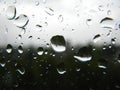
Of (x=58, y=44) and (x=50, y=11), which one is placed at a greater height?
(x=50, y=11)

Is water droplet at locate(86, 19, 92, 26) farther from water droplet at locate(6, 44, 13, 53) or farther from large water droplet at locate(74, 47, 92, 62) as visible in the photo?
water droplet at locate(6, 44, 13, 53)

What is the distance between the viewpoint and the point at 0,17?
52.1 inches

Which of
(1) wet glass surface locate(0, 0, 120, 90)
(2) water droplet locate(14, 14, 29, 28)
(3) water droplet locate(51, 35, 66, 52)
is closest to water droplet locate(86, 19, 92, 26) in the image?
(1) wet glass surface locate(0, 0, 120, 90)

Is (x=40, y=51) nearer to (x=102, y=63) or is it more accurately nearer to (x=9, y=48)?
(x=9, y=48)

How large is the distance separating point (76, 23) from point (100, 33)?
0.10 metres

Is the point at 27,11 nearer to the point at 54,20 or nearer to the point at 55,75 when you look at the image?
the point at 54,20

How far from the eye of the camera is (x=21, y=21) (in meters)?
1.29

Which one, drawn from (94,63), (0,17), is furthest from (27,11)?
(94,63)

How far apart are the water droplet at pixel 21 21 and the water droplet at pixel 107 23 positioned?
281mm

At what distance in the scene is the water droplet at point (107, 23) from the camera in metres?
1.25

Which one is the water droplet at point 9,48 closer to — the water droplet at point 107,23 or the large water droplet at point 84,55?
the large water droplet at point 84,55

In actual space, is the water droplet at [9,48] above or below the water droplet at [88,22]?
below

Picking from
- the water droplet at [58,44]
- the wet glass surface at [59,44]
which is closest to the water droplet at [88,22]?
the wet glass surface at [59,44]

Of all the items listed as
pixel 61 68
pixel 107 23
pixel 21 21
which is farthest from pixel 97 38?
pixel 21 21
